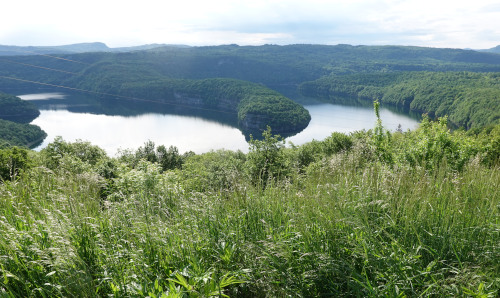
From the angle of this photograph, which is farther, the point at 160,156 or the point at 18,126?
the point at 18,126

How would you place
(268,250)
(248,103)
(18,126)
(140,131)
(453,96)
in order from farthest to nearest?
(248,103)
(453,96)
(140,131)
(18,126)
(268,250)

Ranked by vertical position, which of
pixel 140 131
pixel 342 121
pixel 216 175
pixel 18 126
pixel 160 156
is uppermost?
pixel 216 175

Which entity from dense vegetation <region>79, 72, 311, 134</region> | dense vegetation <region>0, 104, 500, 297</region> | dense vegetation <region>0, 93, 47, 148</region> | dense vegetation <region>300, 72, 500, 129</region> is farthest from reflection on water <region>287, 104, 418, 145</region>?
dense vegetation <region>0, 104, 500, 297</region>

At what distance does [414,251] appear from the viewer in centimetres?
292

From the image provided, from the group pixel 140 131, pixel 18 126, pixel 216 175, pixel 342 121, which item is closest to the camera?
pixel 216 175

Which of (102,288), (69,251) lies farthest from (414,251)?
(69,251)

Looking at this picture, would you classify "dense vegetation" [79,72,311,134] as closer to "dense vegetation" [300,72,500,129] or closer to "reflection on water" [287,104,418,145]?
"reflection on water" [287,104,418,145]

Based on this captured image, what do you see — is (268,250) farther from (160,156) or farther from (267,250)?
(160,156)

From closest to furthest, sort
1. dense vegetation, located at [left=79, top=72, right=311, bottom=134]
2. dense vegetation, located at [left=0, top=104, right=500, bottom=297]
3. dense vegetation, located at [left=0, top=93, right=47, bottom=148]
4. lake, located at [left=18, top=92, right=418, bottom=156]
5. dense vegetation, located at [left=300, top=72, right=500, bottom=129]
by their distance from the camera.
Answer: dense vegetation, located at [left=0, top=104, right=500, bottom=297] → dense vegetation, located at [left=0, top=93, right=47, bottom=148] → lake, located at [left=18, top=92, right=418, bottom=156] → dense vegetation, located at [left=300, top=72, right=500, bottom=129] → dense vegetation, located at [left=79, top=72, right=311, bottom=134]

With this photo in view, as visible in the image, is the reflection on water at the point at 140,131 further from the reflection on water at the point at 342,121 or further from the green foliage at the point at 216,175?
the green foliage at the point at 216,175

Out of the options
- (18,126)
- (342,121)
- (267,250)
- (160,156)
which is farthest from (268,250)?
(342,121)

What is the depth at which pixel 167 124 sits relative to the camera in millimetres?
128375

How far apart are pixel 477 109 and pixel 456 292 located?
439 ft

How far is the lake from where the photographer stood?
99500 mm
